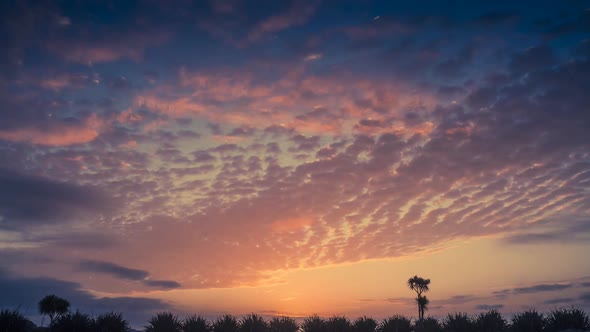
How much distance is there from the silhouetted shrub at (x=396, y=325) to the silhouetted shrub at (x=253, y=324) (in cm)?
882

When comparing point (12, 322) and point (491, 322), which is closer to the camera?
point (12, 322)

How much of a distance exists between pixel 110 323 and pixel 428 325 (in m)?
21.4

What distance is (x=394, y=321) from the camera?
3234 cm

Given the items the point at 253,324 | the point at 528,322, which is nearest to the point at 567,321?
the point at 528,322

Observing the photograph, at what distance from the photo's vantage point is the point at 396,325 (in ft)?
105

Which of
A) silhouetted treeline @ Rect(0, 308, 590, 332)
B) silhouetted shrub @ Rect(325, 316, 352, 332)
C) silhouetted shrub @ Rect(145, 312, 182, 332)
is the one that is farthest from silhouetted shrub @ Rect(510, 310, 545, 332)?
silhouetted shrub @ Rect(145, 312, 182, 332)

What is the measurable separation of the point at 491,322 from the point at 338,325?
10118 millimetres

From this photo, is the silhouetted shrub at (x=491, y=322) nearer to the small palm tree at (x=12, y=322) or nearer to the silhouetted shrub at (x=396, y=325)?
the silhouetted shrub at (x=396, y=325)

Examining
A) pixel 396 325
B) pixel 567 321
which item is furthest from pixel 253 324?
pixel 567 321

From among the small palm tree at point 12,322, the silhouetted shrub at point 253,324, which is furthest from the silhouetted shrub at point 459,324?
the small palm tree at point 12,322

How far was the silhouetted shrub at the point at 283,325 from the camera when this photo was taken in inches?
1152

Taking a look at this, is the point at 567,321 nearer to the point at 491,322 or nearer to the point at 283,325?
the point at 491,322

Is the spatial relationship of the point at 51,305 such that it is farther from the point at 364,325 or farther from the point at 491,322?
the point at 491,322

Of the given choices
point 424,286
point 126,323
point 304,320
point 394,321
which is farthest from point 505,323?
point 424,286
